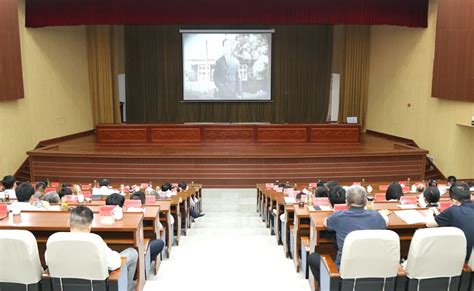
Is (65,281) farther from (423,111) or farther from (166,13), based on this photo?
(423,111)

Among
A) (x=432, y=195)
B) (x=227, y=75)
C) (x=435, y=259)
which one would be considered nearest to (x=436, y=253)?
(x=435, y=259)

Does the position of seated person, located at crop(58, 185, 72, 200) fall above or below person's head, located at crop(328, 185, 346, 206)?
below

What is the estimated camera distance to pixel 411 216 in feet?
14.0

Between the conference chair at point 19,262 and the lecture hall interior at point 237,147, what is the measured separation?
1 centimetres

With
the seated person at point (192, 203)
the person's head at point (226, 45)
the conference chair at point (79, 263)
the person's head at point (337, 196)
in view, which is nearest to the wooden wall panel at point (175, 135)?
the seated person at point (192, 203)

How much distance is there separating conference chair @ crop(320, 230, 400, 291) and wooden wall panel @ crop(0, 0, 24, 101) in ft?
30.6

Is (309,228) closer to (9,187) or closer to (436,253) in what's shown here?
(436,253)

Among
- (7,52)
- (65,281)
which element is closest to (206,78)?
(7,52)

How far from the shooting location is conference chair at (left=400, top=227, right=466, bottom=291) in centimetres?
339

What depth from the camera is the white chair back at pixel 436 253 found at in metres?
3.38

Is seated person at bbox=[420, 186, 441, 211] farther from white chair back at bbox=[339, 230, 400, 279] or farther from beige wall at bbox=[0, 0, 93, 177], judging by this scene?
beige wall at bbox=[0, 0, 93, 177]

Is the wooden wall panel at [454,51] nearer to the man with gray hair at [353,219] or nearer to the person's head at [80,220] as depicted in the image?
the man with gray hair at [353,219]

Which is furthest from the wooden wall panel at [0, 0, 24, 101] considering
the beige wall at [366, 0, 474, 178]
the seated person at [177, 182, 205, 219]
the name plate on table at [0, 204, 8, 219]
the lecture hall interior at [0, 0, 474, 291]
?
the beige wall at [366, 0, 474, 178]

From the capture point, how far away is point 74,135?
14.3 metres
